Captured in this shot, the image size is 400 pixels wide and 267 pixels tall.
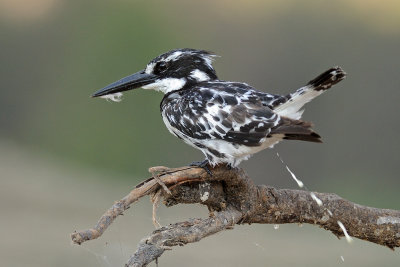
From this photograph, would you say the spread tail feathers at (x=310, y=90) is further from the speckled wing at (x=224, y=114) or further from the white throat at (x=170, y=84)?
the white throat at (x=170, y=84)

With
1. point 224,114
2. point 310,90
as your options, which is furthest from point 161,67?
point 310,90

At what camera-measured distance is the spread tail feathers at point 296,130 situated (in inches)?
108

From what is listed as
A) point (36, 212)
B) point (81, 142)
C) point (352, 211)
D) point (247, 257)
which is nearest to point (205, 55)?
point (352, 211)

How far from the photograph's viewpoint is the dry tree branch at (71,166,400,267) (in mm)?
2622

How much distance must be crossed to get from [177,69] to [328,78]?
0.73 metres

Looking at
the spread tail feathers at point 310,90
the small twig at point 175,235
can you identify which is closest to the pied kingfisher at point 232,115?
the spread tail feathers at point 310,90

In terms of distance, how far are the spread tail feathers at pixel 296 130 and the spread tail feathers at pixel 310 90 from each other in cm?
13

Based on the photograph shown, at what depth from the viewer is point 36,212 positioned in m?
8.50

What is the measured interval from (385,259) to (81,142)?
10.6 ft

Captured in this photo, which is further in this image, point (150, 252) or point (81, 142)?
point (81, 142)

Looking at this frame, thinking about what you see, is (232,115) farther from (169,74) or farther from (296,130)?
(169,74)

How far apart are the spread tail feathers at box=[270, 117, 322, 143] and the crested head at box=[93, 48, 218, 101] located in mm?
627

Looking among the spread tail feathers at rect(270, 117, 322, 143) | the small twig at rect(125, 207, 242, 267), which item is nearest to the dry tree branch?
the small twig at rect(125, 207, 242, 267)

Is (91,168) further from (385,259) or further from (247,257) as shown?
(385,259)
